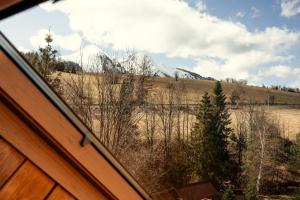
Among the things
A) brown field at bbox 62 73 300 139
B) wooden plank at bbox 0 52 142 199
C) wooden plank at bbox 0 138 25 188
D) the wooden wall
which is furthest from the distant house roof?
wooden plank at bbox 0 138 25 188

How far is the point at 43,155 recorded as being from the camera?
202 cm

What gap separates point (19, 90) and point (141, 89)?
26.5 meters

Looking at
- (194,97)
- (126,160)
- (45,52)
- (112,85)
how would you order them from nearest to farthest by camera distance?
1. (126,160)
2. (112,85)
3. (45,52)
4. (194,97)

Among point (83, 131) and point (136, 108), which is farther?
point (136, 108)

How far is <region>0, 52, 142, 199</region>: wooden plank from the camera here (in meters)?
1.89

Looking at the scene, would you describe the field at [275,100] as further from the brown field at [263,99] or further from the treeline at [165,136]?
the treeline at [165,136]

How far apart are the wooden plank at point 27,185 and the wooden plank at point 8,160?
3cm

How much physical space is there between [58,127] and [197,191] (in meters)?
34.4

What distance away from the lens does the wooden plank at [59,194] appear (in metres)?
2.06

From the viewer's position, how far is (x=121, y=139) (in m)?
24.2

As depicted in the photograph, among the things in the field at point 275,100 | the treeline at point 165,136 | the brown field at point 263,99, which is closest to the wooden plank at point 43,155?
the treeline at point 165,136

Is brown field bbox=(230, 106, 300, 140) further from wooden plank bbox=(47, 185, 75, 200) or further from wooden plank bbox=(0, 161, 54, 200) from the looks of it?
wooden plank bbox=(0, 161, 54, 200)

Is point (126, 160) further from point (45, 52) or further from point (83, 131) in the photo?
point (83, 131)

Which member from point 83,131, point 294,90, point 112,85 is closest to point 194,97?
point 112,85
